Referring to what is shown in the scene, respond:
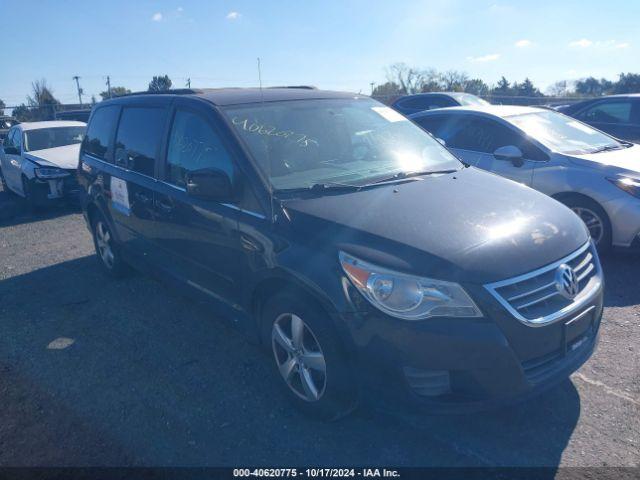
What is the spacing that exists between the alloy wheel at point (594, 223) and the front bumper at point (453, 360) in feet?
10.1

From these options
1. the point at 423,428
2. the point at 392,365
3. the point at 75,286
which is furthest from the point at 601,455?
the point at 75,286

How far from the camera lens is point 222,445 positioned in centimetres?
288

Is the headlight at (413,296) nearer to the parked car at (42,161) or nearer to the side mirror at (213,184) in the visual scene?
A: the side mirror at (213,184)

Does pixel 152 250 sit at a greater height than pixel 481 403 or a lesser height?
greater

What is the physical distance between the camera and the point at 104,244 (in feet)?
18.5

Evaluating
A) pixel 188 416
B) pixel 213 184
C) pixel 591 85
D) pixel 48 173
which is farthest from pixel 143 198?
pixel 591 85

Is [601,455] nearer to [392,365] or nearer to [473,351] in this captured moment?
[473,351]

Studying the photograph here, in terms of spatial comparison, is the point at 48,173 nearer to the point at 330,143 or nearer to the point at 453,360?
the point at 330,143

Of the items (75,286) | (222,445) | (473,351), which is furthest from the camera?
(75,286)

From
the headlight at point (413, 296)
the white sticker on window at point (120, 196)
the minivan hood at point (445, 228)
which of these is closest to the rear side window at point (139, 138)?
the white sticker on window at point (120, 196)

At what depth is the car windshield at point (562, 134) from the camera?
19.1 ft

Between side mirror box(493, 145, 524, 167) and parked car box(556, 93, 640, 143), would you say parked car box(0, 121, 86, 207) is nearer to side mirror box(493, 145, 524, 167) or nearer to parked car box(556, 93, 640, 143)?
side mirror box(493, 145, 524, 167)

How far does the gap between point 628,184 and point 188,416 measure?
4.62 m

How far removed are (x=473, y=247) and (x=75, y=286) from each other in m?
4.56
